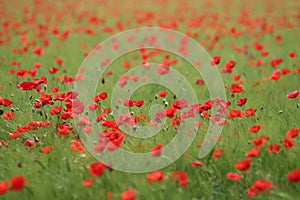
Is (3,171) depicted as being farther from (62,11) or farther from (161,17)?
(62,11)

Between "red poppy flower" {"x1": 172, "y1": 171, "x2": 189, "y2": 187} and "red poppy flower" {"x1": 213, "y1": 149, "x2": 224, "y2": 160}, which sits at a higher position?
"red poppy flower" {"x1": 213, "y1": 149, "x2": 224, "y2": 160}

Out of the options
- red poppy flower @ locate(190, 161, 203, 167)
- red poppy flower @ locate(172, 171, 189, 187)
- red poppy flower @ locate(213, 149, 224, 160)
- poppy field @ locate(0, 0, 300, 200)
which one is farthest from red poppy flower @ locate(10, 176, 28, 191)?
red poppy flower @ locate(213, 149, 224, 160)

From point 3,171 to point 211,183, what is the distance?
137 centimetres

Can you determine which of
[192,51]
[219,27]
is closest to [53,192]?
[192,51]

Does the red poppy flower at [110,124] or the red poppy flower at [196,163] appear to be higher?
the red poppy flower at [110,124]

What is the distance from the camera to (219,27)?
947 cm

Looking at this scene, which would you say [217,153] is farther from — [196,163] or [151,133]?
[151,133]

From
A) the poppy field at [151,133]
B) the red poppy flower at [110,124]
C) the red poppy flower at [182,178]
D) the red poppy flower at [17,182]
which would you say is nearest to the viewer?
the red poppy flower at [17,182]

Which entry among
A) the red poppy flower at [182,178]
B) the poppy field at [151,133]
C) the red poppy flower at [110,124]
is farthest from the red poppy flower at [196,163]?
the red poppy flower at [110,124]

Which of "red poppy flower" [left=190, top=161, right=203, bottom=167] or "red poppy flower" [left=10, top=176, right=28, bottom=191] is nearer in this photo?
"red poppy flower" [left=10, top=176, right=28, bottom=191]

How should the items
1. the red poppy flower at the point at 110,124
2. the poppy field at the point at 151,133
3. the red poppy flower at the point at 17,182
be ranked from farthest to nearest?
the red poppy flower at the point at 110,124, the poppy field at the point at 151,133, the red poppy flower at the point at 17,182

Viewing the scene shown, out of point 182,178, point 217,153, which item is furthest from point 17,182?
point 217,153

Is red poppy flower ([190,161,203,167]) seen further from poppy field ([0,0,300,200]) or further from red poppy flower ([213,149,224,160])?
red poppy flower ([213,149,224,160])

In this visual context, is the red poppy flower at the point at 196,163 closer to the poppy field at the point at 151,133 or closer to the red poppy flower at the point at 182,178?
the poppy field at the point at 151,133
